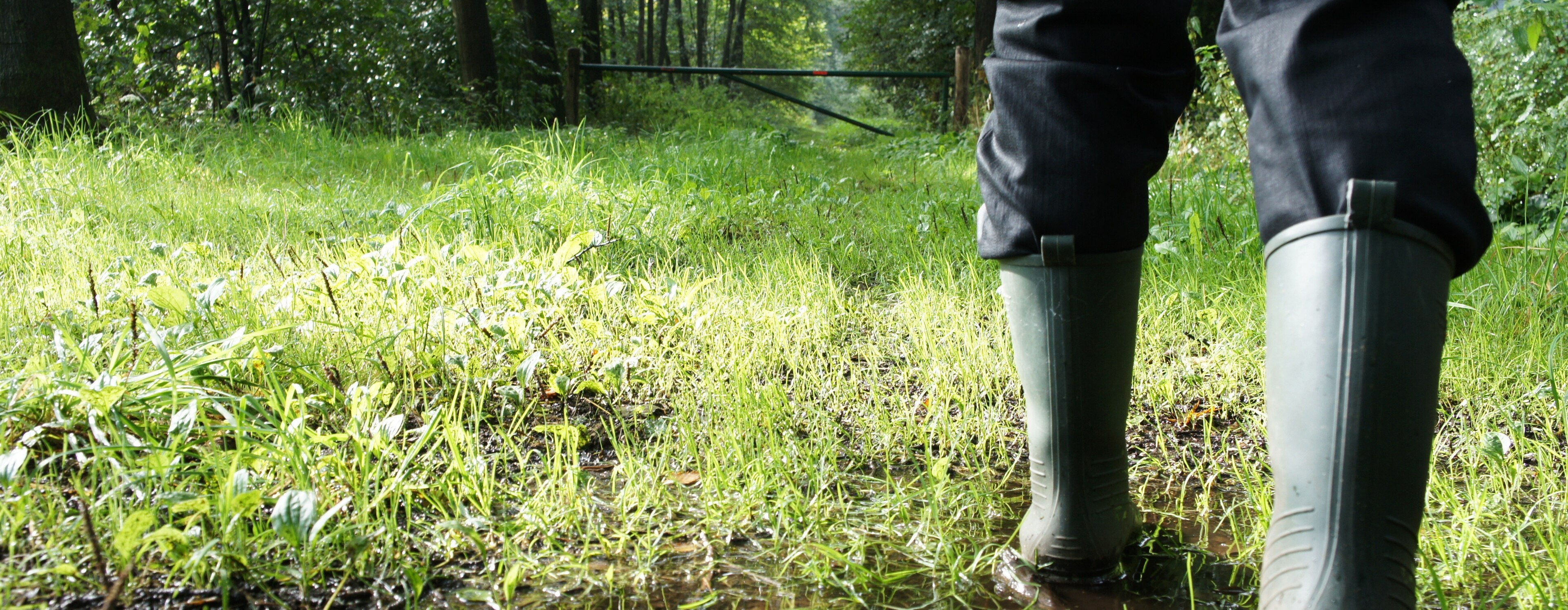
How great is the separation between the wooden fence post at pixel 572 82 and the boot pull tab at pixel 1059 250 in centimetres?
725

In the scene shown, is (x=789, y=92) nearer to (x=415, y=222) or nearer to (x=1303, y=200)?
(x=415, y=222)

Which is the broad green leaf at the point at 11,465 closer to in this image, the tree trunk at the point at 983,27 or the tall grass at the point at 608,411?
the tall grass at the point at 608,411

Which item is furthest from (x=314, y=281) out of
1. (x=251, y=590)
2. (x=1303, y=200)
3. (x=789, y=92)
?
(x=789, y=92)

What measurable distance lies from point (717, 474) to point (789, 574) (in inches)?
9.2

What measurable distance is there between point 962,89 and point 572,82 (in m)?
3.48

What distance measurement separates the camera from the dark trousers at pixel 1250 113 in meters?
0.85

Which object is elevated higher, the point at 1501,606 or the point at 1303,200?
the point at 1303,200

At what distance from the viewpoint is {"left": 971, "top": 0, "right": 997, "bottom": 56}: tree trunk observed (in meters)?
9.96

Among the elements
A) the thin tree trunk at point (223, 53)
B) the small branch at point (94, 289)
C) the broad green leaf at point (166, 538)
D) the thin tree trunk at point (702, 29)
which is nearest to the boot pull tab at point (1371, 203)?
the broad green leaf at point (166, 538)

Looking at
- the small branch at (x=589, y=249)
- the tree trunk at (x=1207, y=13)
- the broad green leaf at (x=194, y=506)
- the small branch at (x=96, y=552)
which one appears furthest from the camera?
the tree trunk at (x=1207, y=13)

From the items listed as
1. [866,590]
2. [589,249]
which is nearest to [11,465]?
[866,590]

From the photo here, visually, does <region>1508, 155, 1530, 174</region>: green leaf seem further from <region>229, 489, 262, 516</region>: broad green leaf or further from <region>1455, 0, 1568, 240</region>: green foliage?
<region>229, 489, 262, 516</region>: broad green leaf

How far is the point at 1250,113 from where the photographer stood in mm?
957

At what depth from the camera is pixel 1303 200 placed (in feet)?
2.89
